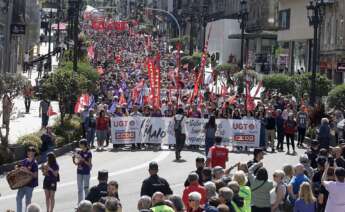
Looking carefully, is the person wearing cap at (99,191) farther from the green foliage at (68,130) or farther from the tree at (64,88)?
the tree at (64,88)

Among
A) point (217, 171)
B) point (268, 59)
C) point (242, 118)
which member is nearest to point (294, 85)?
point (242, 118)

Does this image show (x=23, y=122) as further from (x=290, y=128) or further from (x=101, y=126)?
(x=290, y=128)

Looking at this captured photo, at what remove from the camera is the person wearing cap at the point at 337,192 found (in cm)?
1298

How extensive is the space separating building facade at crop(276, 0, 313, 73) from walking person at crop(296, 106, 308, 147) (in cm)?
3590

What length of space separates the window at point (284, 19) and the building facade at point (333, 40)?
9.49m

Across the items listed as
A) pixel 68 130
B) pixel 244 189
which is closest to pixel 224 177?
pixel 244 189

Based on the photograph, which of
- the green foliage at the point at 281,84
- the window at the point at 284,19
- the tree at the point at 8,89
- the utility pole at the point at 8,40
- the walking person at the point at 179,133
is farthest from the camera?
the window at the point at 284,19

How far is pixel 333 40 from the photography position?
6134 cm

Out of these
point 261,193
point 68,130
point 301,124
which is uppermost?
point 301,124

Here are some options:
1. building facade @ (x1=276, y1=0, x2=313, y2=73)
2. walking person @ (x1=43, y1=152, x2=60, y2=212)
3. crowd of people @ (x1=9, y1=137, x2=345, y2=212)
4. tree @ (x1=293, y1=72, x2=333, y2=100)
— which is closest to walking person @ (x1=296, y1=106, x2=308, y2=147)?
tree @ (x1=293, y1=72, x2=333, y2=100)

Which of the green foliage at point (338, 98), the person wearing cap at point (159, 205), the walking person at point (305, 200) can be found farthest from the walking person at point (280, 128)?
the person wearing cap at point (159, 205)

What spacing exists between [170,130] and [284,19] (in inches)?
1878

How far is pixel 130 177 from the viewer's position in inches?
897

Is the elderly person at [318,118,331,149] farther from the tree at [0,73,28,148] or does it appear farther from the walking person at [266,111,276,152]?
the tree at [0,73,28,148]
